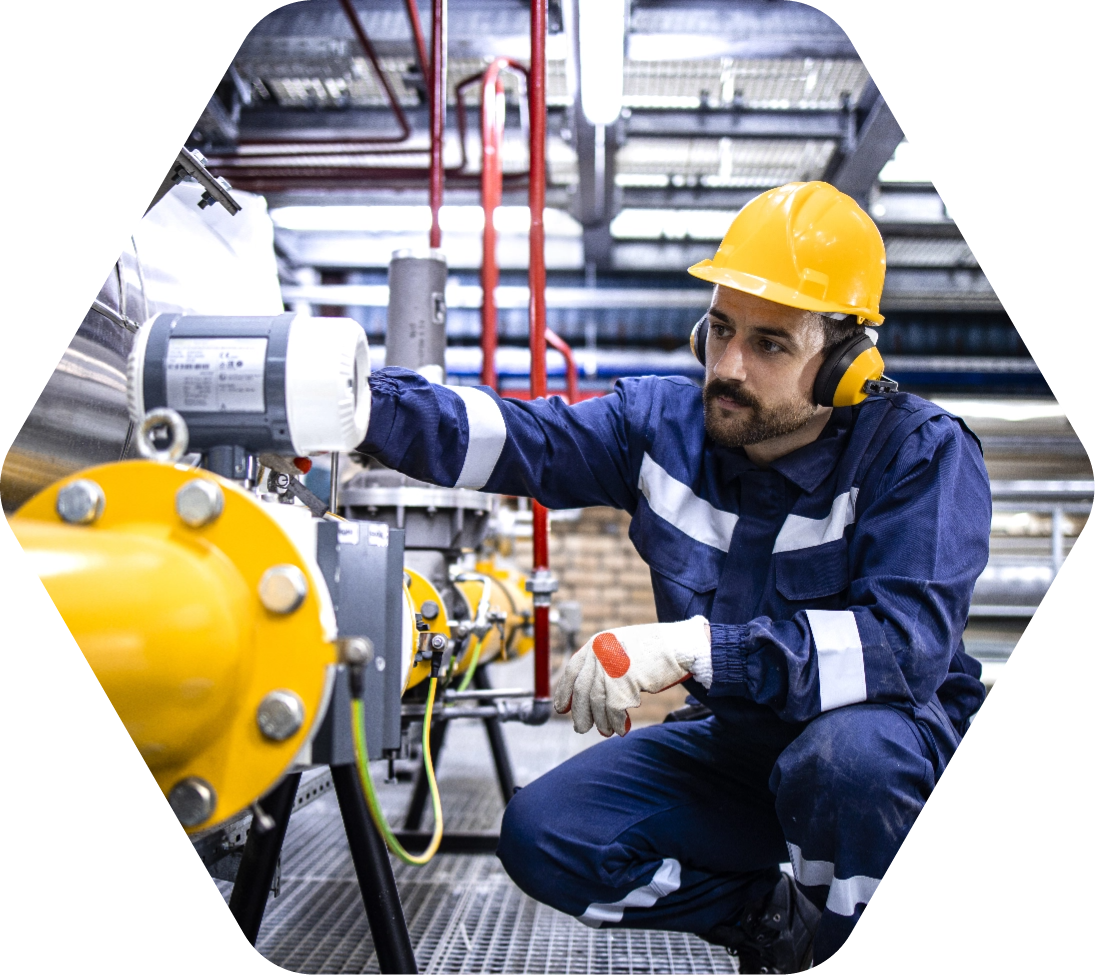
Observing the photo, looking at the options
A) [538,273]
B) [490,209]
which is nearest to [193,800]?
[538,273]

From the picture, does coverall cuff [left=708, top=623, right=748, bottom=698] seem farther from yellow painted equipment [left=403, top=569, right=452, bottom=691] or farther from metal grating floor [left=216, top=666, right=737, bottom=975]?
metal grating floor [left=216, top=666, right=737, bottom=975]

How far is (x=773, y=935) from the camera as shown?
1.20m

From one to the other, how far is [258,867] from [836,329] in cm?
101

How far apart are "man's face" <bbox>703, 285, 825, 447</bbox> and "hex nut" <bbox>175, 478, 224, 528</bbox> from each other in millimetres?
816

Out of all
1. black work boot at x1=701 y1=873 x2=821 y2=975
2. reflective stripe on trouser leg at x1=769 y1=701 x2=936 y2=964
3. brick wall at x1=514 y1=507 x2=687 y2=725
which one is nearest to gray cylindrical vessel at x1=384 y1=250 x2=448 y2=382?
reflective stripe on trouser leg at x1=769 y1=701 x2=936 y2=964

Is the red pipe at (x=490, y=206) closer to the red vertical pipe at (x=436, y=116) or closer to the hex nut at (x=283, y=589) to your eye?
the red vertical pipe at (x=436, y=116)

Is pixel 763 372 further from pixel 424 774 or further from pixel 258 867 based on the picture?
pixel 424 774

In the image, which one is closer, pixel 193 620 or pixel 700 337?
pixel 193 620

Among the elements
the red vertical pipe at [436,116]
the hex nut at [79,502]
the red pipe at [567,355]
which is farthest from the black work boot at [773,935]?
the red pipe at [567,355]

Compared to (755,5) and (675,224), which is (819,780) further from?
(675,224)

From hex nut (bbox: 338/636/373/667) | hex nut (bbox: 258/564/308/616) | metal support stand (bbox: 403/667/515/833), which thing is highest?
hex nut (bbox: 258/564/308/616)

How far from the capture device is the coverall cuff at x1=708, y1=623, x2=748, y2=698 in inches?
40.1

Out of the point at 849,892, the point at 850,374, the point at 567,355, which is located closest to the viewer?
the point at 849,892

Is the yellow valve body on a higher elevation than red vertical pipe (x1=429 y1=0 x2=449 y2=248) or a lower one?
lower
